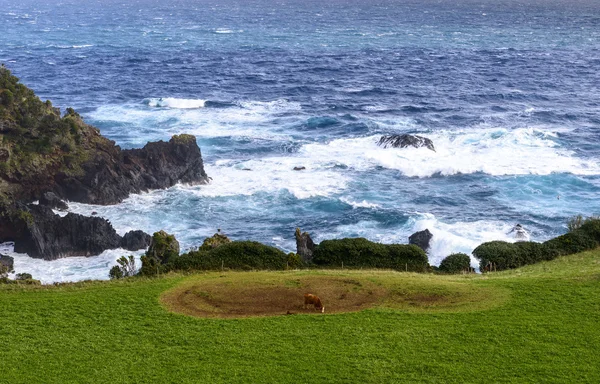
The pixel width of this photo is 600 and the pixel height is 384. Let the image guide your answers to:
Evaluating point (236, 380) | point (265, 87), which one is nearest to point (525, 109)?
point (265, 87)

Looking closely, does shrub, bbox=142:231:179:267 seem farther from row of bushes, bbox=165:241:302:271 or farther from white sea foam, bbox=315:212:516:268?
white sea foam, bbox=315:212:516:268

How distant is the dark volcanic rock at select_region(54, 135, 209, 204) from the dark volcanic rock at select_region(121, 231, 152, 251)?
A: 1003cm

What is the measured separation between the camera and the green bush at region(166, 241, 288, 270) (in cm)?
4726

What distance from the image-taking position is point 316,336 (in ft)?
117

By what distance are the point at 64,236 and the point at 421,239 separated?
31.5 meters

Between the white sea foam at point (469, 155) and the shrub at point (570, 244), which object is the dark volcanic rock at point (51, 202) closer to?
the white sea foam at point (469, 155)

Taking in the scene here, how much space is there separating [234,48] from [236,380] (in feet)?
495

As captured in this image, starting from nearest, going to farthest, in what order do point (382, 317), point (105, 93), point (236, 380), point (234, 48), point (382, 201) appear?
point (236, 380)
point (382, 317)
point (382, 201)
point (105, 93)
point (234, 48)

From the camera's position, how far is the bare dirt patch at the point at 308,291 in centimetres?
3922

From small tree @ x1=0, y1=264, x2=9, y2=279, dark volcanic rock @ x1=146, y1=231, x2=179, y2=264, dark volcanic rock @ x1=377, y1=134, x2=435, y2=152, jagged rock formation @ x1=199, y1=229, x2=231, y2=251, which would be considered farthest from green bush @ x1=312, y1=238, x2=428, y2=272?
dark volcanic rock @ x1=377, y1=134, x2=435, y2=152

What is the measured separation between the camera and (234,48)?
176m

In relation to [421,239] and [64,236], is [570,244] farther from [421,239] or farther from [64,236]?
[64,236]

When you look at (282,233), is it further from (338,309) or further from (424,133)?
(424,133)

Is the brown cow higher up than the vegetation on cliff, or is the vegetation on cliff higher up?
the vegetation on cliff
